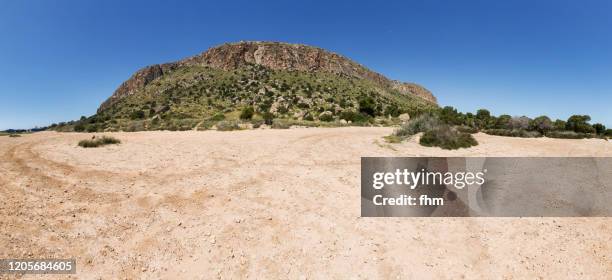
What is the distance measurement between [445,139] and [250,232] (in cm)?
1306

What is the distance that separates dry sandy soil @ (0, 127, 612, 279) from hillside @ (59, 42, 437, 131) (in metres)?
29.6

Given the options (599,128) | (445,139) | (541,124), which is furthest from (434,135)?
(599,128)

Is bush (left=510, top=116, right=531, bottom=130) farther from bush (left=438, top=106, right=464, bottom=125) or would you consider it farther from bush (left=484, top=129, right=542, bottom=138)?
bush (left=438, top=106, right=464, bottom=125)

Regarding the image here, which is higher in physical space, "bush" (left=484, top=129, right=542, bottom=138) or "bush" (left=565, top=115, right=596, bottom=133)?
"bush" (left=565, top=115, right=596, bottom=133)

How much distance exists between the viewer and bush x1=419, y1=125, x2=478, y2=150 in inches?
584

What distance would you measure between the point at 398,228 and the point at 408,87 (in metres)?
163

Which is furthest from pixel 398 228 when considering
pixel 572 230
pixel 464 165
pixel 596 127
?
pixel 596 127

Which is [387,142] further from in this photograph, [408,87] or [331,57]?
[408,87]

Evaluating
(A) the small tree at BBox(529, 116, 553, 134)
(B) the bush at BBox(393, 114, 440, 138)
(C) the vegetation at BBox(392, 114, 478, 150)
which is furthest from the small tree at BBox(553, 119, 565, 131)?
(C) the vegetation at BBox(392, 114, 478, 150)

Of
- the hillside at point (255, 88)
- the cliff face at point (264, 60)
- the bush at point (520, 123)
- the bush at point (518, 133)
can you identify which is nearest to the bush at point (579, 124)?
the bush at point (520, 123)

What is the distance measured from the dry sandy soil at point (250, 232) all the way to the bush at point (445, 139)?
806 centimetres

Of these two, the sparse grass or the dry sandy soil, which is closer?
the dry sandy soil

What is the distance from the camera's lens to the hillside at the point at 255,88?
5191cm

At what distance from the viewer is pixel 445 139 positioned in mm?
15289
